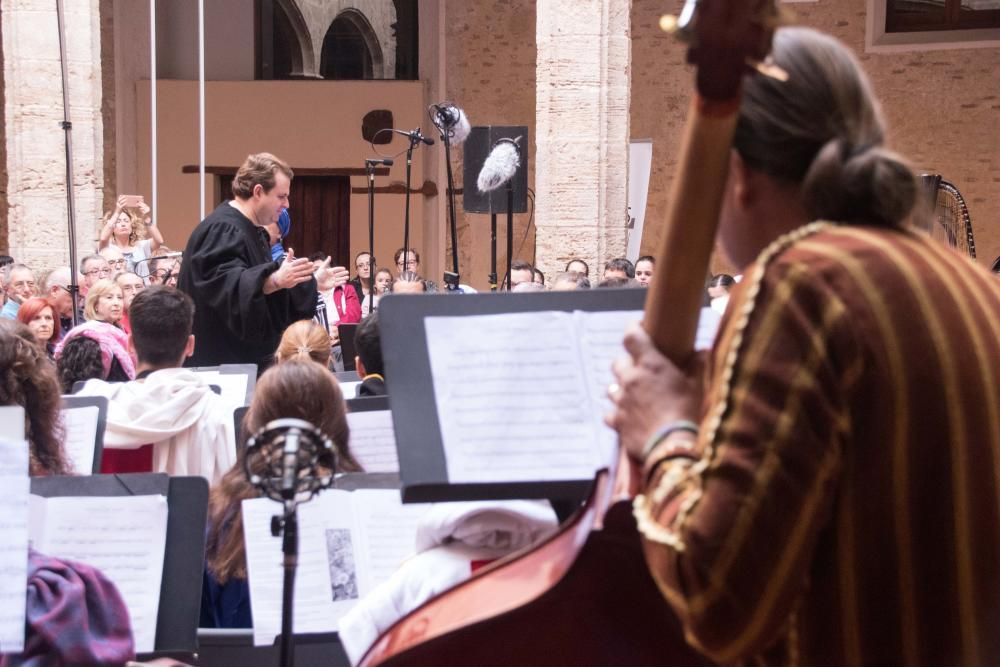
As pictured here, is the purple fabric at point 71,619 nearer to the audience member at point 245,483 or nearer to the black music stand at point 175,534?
the black music stand at point 175,534

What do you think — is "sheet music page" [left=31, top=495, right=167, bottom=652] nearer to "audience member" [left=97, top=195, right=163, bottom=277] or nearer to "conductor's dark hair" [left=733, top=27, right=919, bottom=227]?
"conductor's dark hair" [left=733, top=27, right=919, bottom=227]

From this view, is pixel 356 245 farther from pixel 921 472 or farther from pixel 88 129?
pixel 921 472

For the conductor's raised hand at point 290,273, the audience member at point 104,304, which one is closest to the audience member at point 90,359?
the conductor's raised hand at point 290,273

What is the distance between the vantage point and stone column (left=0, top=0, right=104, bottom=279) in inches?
419

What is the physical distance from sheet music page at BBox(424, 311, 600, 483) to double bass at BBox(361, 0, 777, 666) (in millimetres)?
223

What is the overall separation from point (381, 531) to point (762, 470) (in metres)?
1.81

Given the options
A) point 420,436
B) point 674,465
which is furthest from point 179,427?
point 674,465

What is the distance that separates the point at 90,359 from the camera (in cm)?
507

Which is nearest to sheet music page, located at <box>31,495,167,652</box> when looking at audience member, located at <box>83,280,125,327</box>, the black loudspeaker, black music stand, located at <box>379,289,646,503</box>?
black music stand, located at <box>379,289,646,503</box>

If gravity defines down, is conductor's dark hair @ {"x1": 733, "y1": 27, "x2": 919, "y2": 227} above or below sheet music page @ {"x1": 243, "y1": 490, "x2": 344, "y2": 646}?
above

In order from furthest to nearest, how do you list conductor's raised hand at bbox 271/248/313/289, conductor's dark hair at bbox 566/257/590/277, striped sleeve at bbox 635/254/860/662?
conductor's dark hair at bbox 566/257/590/277
conductor's raised hand at bbox 271/248/313/289
striped sleeve at bbox 635/254/860/662

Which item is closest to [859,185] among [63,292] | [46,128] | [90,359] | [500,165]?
[90,359]

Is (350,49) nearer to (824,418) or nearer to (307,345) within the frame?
(307,345)

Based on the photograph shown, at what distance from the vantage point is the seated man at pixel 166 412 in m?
4.16
